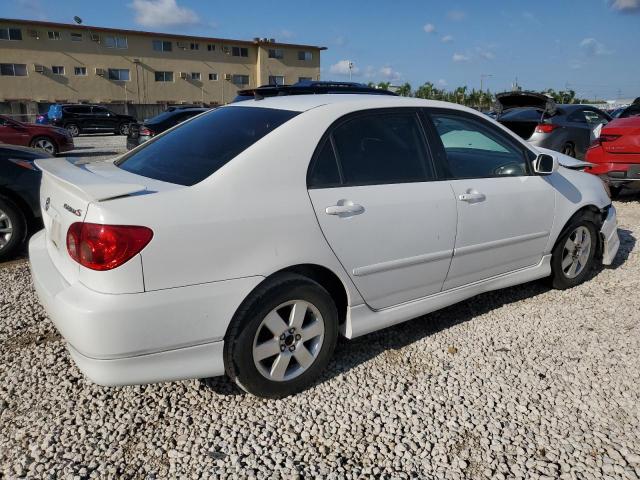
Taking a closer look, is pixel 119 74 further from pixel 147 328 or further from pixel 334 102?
pixel 147 328

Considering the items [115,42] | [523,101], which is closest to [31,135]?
[523,101]

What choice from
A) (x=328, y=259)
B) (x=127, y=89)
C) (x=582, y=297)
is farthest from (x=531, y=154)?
(x=127, y=89)

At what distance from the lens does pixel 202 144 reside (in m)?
2.89

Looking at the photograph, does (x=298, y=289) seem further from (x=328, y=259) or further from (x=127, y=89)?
(x=127, y=89)

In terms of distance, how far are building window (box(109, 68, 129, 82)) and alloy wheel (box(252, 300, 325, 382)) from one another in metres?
45.3

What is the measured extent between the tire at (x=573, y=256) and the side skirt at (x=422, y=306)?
0.46 ft

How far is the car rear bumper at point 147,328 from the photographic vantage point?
2.17 metres

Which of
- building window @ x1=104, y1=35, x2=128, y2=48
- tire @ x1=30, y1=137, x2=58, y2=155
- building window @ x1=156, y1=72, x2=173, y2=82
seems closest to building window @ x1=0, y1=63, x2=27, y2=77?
building window @ x1=104, y1=35, x2=128, y2=48

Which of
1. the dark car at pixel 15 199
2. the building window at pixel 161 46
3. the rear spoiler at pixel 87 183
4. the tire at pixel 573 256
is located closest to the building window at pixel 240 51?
the building window at pixel 161 46

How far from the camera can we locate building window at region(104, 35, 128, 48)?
41719mm

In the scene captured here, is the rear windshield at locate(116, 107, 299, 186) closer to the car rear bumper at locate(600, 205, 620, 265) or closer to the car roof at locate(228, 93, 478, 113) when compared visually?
the car roof at locate(228, 93, 478, 113)

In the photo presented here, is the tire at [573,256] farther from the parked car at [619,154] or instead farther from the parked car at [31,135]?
the parked car at [31,135]

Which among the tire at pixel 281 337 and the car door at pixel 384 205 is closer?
the tire at pixel 281 337

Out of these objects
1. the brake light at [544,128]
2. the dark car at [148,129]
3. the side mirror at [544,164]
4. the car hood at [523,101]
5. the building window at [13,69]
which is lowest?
the dark car at [148,129]
